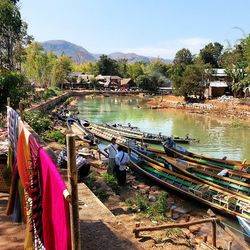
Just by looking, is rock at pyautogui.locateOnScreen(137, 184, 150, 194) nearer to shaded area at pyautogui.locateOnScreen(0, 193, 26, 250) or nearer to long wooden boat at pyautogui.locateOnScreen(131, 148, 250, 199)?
long wooden boat at pyautogui.locateOnScreen(131, 148, 250, 199)

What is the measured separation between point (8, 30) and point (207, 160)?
1042 inches

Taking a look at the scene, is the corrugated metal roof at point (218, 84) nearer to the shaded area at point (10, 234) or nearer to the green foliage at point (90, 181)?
the green foliage at point (90, 181)

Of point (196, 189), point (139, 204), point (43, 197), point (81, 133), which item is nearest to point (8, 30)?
point (81, 133)

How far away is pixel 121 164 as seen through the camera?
11539mm

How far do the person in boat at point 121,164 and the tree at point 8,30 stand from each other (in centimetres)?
1764

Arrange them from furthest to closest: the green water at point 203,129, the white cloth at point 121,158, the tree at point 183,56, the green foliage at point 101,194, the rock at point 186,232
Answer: the tree at point 183,56, the green water at point 203,129, the white cloth at point 121,158, the green foliage at point 101,194, the rock at point 186,232

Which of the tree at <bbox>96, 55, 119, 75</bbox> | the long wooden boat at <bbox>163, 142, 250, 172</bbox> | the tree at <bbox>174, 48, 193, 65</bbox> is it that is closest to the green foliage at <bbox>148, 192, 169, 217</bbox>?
the long wooden boat at <bbox>163, 142, 250, 172</bbox>

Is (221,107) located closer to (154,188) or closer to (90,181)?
(154,188)

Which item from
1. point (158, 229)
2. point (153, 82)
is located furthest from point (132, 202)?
point (153, 82)

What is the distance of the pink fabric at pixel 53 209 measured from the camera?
3082 millimetres

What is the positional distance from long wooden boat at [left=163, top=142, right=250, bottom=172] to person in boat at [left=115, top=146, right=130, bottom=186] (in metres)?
4.29

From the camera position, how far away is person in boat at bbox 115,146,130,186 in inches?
448

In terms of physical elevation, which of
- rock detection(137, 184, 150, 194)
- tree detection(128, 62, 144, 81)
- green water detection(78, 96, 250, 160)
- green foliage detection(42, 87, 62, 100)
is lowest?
green water detection(78, 96, 250, 160)

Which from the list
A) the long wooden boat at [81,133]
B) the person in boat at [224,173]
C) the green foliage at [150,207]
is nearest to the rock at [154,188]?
the person in boat at [224,173]
